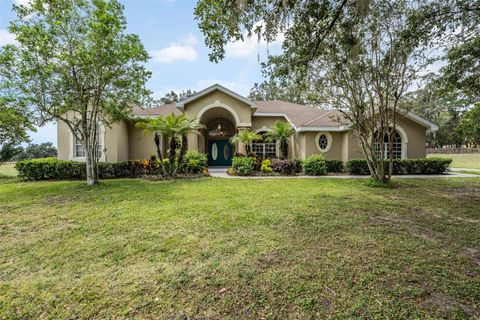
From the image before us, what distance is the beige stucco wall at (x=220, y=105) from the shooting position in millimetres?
17781

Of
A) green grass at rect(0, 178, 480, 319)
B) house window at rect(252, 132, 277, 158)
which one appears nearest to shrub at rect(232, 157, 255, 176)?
house window at rect(252, 132, 277, 158)

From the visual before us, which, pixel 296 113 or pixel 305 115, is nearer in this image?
pixel 305 115

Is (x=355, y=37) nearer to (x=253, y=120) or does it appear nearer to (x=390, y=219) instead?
(x=390, y=219)

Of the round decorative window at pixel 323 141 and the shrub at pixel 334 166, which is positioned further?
the round decorative window at pixel 323 141

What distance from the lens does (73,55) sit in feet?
32.9

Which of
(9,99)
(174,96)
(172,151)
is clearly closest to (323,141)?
(172,151)

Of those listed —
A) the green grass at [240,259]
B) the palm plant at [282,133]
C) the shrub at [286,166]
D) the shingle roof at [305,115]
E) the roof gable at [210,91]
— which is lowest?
the green grass at [240,259]

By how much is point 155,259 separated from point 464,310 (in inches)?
172

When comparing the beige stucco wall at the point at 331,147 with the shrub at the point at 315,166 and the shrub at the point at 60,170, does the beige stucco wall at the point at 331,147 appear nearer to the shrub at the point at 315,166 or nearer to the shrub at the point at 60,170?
the shrub at the point at 315,166

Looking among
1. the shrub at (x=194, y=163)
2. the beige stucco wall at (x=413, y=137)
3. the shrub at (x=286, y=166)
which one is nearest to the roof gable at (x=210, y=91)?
the shrub at (x=194, y=163)

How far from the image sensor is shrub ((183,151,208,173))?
48.4ft

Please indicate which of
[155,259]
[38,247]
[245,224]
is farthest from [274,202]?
[38,247]

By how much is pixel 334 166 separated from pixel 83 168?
15444mm

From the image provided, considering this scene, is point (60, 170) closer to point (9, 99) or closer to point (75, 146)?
point (75, 146)
